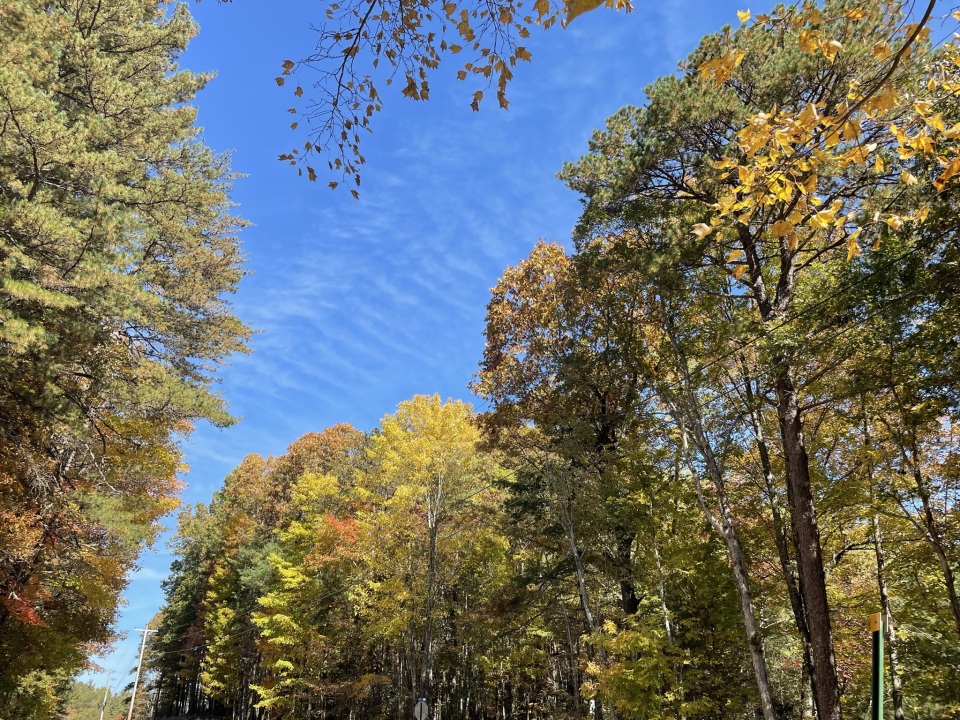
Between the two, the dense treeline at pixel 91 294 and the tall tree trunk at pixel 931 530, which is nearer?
the dense treeline at pixel 91 294

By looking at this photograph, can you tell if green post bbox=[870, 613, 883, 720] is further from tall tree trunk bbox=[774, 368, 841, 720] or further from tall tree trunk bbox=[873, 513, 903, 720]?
tall tree trunk bbox=[873, 513, 903, 720]

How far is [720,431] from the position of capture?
35.4ft

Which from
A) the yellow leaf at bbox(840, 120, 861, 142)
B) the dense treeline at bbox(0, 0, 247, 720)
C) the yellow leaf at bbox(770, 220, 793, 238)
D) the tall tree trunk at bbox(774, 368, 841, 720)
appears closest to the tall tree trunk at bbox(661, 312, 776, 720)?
the tall tree trunk at bbox(774, 368, 841, 720)

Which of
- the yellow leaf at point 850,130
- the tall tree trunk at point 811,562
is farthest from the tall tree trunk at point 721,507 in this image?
the yellow leaf at point 850,130

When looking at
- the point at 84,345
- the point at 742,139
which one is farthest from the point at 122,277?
the point at 742,139

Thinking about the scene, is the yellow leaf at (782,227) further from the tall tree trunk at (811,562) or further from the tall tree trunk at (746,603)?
the tall tree trunk at (746,603)

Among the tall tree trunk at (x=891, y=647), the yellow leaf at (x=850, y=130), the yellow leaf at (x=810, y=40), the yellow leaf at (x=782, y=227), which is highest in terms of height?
the yellow leaf at (x=810, y=40)

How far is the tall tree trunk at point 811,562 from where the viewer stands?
738 cm

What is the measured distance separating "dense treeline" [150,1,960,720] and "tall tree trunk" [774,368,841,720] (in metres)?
0.04

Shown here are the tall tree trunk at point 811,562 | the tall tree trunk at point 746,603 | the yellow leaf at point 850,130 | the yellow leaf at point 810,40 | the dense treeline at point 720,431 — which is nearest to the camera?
the yellow leaf at point 850,130

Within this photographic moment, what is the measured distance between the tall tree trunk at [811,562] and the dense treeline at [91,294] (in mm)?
10963

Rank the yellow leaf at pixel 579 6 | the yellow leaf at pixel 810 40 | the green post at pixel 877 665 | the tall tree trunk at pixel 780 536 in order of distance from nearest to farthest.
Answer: the yellow leaf at pixel 579 6 < the yellow leaf at pixel 810 40 < the green post at pixel 877 665 < the tall tree trunk at pixel 780 536

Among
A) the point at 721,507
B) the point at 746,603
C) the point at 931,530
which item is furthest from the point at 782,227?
the point at 931,530

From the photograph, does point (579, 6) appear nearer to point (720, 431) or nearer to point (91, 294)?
point (91, 294)
